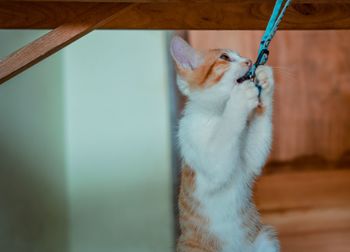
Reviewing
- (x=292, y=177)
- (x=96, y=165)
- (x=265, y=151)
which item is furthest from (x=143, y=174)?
(x=265, y=151)

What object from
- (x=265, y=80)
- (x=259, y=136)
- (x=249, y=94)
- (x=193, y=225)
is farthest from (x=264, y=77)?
(x=193, y=225)

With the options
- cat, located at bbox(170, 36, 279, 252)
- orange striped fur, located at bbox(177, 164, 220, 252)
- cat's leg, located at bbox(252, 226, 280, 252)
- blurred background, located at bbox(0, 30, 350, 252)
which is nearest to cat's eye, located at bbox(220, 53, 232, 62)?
cat, located at bbox(170, 36, 279, 252)

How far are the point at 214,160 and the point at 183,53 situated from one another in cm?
37

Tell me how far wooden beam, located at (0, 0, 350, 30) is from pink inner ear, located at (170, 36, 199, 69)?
53mm

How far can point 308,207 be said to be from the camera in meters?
2.70

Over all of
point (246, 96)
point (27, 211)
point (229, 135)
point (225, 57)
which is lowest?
point (27, 211)

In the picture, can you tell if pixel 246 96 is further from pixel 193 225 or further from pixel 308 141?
pixel 308 141

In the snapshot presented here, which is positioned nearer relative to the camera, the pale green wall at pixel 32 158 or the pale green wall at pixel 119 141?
the pale green wall at pixel 32 158

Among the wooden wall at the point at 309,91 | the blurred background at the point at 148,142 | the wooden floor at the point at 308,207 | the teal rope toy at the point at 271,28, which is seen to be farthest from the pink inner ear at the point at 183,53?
the wooden floor at the point at 308,207

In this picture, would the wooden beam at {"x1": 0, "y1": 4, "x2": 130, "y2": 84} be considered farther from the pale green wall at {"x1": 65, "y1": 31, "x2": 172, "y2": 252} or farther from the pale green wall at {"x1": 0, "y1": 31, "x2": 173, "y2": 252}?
the pale green wall at {"x1": 65, "y1": 31, "x2": 172, "y2": 252}

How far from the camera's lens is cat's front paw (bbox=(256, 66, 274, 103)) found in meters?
1.66

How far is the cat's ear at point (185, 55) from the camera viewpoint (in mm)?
1757

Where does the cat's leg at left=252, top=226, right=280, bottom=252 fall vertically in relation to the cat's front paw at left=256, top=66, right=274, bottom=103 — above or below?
below

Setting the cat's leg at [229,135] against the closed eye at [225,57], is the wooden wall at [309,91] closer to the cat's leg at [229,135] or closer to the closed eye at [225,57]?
the closed eye at [225,57]
